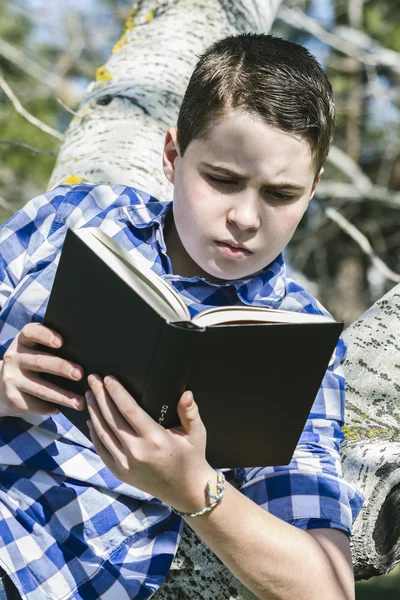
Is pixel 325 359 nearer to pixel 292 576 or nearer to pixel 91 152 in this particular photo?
pixel 292 576

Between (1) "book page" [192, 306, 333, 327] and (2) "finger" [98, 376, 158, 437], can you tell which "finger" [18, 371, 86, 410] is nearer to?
(2) "finger" [98, 376, 158, 437]

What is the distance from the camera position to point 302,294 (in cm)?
172

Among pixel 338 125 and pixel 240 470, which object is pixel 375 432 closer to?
pixel 240 470

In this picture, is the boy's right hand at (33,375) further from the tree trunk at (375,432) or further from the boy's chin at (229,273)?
the tree trunk at (375,432)

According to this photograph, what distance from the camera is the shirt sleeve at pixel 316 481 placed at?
149 centimetres

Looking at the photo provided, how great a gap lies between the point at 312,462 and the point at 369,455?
23cm

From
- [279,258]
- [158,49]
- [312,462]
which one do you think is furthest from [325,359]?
[158,49]

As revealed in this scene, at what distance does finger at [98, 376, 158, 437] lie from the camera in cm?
118

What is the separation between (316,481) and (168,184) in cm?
133

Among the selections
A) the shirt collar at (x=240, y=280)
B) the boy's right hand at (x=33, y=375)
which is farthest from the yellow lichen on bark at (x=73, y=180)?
the boy's right hand at (x=33, y=375)

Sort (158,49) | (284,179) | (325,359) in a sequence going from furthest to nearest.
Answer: (158,49) < (284,179) < (325,359)

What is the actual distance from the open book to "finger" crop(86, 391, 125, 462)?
0.06 meters

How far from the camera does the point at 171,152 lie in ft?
5.57

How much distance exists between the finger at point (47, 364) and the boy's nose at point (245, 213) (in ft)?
1.44
